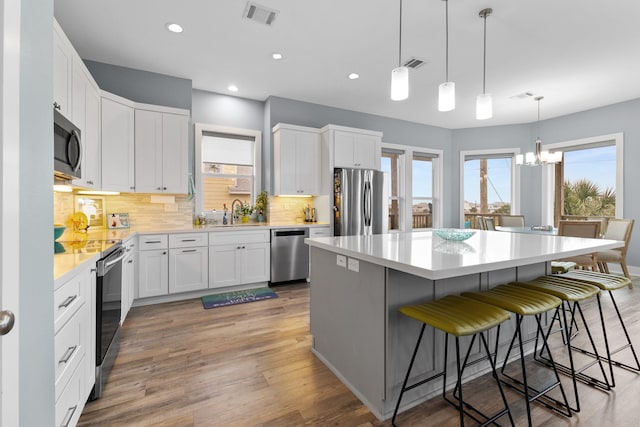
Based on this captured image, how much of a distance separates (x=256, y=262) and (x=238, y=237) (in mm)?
430

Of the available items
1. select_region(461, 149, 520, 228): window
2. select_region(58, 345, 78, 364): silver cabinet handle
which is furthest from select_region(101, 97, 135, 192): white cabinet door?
select_region(461, 149, 520, 228): window

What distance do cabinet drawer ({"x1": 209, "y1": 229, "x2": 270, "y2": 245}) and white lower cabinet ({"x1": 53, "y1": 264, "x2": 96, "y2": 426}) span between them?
2.00m

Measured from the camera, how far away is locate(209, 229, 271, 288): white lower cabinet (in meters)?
3.78

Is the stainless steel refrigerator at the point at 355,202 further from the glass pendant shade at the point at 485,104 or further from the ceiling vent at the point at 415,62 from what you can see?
the glass pendant shade at the point at 485,104

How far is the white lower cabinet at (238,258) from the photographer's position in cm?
378

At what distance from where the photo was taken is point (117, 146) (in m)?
3.39

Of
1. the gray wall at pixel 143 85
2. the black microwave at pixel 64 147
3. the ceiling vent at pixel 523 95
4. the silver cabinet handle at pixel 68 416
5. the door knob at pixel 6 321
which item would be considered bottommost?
the silver cabinet handle at pixel 68 416

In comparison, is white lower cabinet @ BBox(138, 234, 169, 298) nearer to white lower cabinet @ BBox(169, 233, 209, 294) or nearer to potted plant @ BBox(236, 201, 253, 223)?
white lower cabinet @ BBox(169, 233, 209, 294)

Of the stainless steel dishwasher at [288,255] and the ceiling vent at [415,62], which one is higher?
the ceiling vent at [415,62]

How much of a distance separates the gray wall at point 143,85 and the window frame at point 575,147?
6686 millimetres

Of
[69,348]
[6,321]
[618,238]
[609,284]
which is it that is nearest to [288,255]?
[69,348]

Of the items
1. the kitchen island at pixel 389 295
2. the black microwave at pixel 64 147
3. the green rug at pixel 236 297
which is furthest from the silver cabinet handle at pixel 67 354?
the green rug at pixel 236 297

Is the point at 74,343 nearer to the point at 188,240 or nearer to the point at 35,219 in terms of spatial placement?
the point at 35,219

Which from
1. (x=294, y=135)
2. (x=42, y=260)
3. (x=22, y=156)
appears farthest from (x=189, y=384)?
(x=294, y=135)
